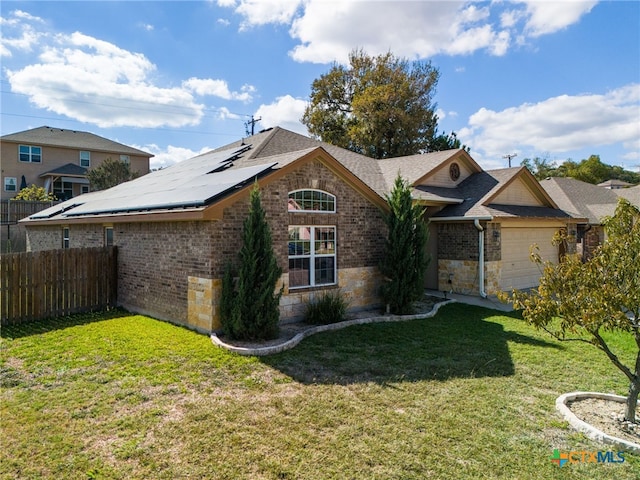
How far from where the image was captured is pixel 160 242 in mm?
9586

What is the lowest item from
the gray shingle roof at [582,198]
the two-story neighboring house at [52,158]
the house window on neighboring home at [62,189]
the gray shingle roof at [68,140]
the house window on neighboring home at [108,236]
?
the house window on neighboring home at [108,236]

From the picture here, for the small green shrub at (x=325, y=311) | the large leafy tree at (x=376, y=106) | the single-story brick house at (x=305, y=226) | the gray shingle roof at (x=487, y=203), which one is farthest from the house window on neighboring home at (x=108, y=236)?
the large leafy tree at (x=376, y=106)

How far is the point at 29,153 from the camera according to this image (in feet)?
105

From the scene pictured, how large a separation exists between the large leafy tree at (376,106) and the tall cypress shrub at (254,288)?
962 inches

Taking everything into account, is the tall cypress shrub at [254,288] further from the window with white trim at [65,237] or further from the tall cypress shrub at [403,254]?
the window with white trim at [65,237]

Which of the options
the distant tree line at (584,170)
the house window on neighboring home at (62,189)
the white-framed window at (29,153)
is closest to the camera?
the white-framed window at (29,153)

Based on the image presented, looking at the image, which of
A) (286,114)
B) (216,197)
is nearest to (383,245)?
(216,197)

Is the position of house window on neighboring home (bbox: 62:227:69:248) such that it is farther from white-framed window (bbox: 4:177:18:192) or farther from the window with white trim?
white-framed window (bbox: 4:177:18:192)

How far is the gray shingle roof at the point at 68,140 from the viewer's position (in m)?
31.7

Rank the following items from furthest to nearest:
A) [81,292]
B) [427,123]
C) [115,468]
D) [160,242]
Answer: [427,123] < [81,292] < [160,242] < [115,468]

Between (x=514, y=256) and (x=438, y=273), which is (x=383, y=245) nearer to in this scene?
(x=438, y=273)

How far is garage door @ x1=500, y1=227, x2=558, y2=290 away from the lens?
13.9 meters

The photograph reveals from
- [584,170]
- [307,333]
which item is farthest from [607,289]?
[584,170]

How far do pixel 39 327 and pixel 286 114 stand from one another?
28.6m
